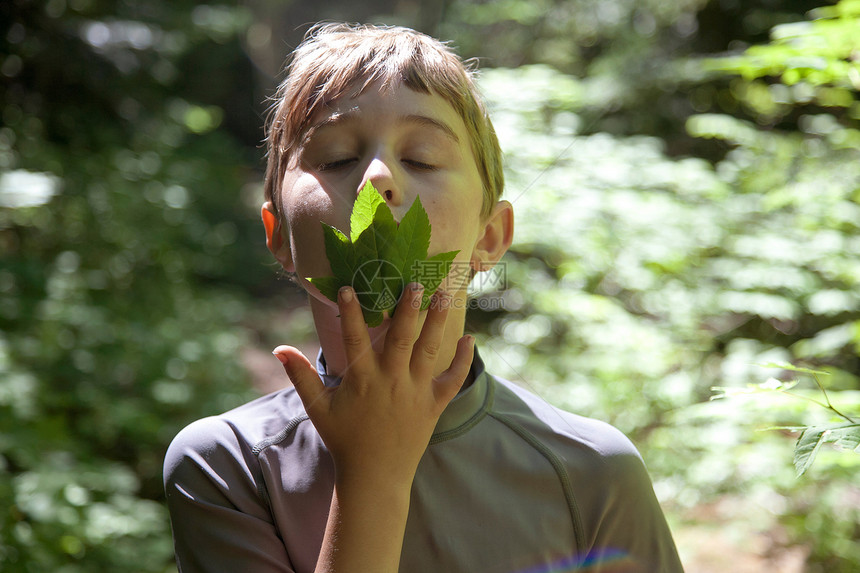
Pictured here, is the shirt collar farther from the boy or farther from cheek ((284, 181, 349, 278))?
cheek ((284, 181, 349, 278))

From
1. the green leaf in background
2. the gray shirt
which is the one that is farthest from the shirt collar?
the green leaf in background

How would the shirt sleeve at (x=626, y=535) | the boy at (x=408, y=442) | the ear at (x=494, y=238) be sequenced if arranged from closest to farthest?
the boy at (x=408, y=442) → the shirt sleeve at (x=626, y=535) → the ear at (x=494, y=238)

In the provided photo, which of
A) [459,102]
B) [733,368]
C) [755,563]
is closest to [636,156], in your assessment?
[733,368]

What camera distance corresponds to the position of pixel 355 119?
33.3 inches

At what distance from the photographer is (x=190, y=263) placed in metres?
5.27

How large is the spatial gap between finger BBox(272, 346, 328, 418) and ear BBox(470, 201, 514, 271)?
0.38 meters

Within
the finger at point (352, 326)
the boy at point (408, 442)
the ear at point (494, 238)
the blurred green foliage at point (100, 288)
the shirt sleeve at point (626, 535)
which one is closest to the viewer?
the finger at point (352, 326)

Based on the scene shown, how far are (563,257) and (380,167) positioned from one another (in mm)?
2358

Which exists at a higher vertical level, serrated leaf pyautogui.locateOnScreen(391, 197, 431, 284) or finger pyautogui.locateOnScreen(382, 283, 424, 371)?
serrated leaf pyautogui.locateOnScreen(391, 197, 431, 284)

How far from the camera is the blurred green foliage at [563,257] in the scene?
2.18 metres

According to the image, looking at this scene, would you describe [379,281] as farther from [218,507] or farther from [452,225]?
[218,507]

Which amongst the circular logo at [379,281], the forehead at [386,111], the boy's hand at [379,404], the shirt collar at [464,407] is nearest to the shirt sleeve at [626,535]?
the shirt collar at [464,407]

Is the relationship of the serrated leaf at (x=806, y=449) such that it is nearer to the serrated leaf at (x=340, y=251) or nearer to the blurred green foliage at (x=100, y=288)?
the serrated leaf at (x=340, y=251)

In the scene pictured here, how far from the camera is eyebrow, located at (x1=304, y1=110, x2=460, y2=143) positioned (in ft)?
2.77
